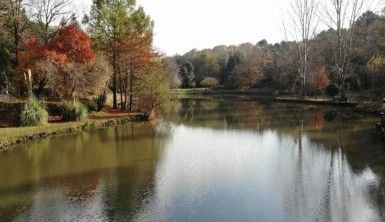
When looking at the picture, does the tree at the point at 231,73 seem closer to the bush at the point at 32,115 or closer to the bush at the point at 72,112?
the bush at the point at 72,112

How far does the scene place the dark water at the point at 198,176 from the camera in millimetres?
13156

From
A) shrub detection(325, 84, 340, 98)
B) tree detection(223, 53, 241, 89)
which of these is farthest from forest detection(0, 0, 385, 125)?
tree detection(223, 53, 241, 89)

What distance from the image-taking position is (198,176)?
17.4m

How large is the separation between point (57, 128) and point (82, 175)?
11525 millimetres

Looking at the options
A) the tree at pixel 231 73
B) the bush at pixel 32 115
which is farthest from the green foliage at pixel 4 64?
the tree at pixel 231 73

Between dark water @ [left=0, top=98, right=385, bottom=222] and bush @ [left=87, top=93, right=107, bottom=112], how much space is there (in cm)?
621

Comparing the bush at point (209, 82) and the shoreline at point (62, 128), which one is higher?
the bush at point (209, 82)

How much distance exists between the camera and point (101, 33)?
126ft

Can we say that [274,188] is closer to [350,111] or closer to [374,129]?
[374,129]

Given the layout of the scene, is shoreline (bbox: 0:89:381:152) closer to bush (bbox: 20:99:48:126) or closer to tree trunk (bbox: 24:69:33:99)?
bush (bbox: 20:99:48:126)

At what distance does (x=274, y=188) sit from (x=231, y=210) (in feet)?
9.93

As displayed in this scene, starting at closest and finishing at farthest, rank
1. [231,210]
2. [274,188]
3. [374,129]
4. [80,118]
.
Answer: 1. [231,210]
2. [274,188]
3. [374,129]
4. [80,118]

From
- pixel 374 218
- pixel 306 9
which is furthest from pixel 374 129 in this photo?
pixel 306 9

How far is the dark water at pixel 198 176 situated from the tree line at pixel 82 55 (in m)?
6.75
